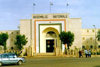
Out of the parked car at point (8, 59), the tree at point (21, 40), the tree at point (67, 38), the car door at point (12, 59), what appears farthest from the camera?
the tree at point (21, 40)

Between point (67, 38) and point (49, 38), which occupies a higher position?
point (49, 38)

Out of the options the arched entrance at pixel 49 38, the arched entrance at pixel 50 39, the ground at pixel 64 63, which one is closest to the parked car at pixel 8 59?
the ground at pixel 64 63

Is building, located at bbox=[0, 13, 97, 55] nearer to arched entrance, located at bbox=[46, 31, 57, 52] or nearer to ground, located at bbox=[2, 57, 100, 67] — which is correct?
arched entrance, located at bbox=[46, 31, 57, 52]

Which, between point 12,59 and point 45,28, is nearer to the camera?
point 12,59

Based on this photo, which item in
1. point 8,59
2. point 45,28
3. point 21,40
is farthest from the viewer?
point 45,28

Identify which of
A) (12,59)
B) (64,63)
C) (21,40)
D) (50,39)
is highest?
(50,39)

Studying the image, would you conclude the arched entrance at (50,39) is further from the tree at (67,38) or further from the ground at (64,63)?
the ground at (64,63)

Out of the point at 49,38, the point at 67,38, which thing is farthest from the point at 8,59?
the point at 49,38

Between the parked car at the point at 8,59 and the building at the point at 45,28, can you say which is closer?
the parked car at the point at 8,59

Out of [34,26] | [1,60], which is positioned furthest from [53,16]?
[1,60]

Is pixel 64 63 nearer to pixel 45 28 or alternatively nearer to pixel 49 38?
pixel 45 28

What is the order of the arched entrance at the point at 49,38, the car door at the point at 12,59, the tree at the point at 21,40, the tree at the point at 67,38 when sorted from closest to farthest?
the car door at the point at 12,59 < the tree at the point at 67,38 < the tree at the point at 21,40 < the arched entrance at the point at 49,38

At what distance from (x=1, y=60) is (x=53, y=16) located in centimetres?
3051

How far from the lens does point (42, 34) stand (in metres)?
49.8
